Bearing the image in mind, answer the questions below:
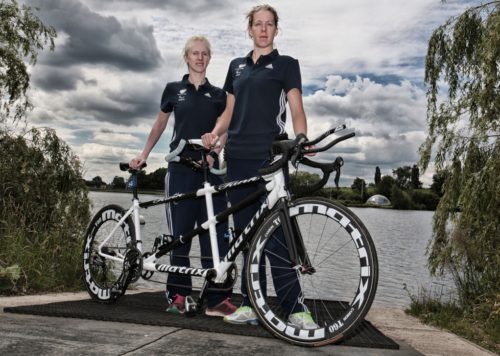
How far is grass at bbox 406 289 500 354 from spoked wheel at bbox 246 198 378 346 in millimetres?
2200

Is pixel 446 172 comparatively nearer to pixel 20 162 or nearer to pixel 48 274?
pixel 48 274

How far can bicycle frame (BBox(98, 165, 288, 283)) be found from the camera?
360 centimetres

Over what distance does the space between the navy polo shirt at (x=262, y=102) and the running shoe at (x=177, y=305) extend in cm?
133

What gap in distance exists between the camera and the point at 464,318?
6039 mm

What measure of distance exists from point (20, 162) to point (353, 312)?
6.24m

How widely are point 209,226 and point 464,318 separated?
3383 millimetres

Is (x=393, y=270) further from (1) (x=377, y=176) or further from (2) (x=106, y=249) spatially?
(1) (x=377, y=176)

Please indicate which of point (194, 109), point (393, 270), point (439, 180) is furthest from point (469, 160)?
point (393, 270)

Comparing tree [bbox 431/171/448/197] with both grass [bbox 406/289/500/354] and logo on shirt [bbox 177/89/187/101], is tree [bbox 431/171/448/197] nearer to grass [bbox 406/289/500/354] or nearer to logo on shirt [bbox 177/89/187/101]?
grass [bbox 406/289/500/354]

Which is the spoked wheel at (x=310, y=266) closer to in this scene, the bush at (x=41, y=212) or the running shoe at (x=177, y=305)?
the running shoe at (x=177, y=305)

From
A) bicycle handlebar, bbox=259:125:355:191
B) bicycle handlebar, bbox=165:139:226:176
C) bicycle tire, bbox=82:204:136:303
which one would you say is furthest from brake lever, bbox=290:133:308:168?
bicycle tire, bbox=82:204:136:303

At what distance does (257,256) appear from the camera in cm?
350

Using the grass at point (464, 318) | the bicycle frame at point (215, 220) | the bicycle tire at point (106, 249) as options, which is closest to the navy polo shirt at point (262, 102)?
the bicycle frame at point (215, 220)

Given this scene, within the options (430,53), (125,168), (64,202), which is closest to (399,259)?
(430,53)
